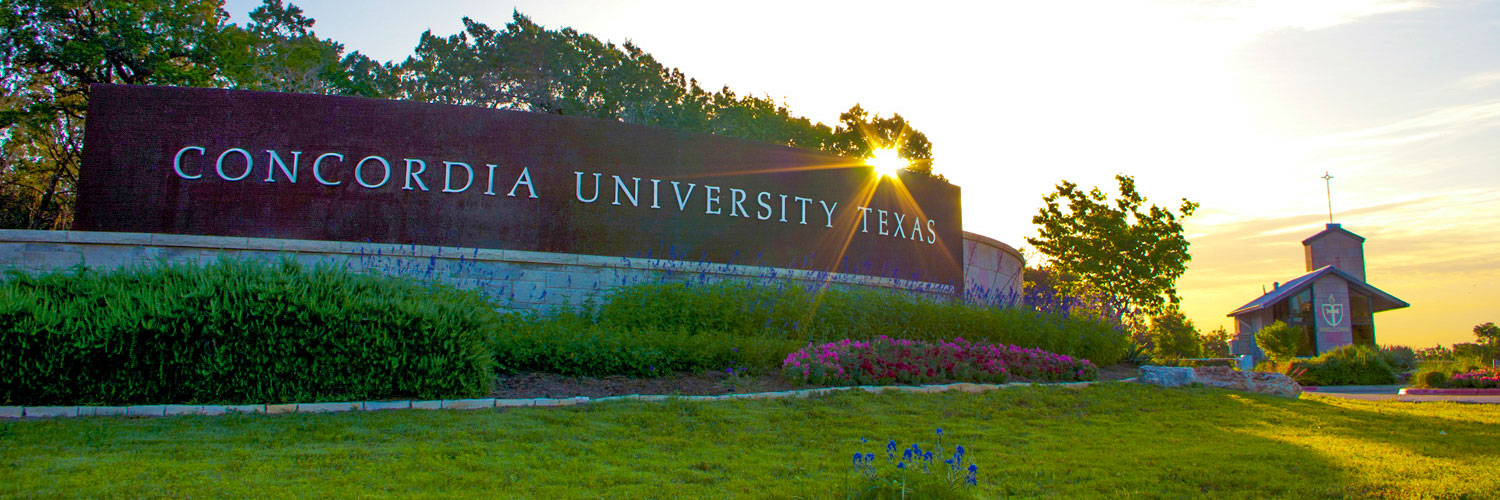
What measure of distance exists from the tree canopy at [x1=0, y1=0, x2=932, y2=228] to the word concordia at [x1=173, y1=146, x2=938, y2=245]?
5.40m

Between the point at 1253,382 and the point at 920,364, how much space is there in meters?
4.11

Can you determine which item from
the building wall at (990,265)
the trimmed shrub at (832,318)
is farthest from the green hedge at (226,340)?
the building wall at (990,265)

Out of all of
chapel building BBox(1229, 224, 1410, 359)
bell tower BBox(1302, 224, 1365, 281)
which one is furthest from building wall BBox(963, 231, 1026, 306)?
bell tower BBox(1302, 224, 1365, 281)

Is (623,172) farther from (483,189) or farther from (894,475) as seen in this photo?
(894,475)

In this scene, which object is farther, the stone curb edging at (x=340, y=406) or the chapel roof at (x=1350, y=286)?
the chapel roof at (x=1350, y=286)

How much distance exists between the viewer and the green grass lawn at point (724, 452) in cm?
412

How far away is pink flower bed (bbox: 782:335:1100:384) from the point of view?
8.03 metres

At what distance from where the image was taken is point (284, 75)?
859 inches

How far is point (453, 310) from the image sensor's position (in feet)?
22.9

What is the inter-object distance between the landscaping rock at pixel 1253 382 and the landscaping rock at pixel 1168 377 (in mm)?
310

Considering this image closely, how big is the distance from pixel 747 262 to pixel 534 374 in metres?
5.44

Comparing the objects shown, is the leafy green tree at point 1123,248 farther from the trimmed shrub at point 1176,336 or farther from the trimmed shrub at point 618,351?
the trimmed shrub at point 618,351

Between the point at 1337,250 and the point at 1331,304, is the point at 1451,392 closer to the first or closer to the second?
the point at 1331,304

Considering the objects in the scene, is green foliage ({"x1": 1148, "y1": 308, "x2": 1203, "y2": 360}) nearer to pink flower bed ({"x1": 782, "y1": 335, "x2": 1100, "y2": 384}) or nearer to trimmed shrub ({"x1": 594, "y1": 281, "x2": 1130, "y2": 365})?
trimmed shrub ({"x1": 594, "y1": 281, "x2": 1130, "y2": 365})
